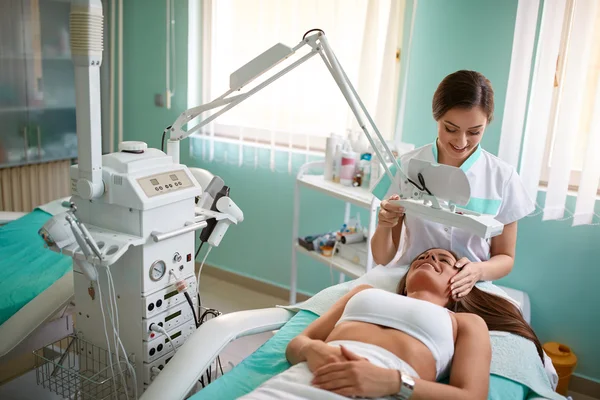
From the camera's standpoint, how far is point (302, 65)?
9.49 ft

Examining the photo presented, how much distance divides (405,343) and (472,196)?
590 millimetres

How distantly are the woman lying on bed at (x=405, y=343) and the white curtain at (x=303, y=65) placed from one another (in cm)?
117

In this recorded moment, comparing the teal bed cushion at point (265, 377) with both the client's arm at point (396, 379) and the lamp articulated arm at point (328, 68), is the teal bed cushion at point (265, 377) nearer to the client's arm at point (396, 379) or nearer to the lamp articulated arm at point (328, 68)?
the client's arm at point (396, 379)

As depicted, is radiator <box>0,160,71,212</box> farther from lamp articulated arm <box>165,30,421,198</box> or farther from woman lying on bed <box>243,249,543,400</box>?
woman lying on bed <box>243,249,543,400</box>

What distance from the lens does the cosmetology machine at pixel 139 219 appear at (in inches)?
56.8

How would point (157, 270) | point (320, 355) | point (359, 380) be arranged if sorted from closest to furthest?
point (359, 380) → point (320, 355) → point (157, 270)

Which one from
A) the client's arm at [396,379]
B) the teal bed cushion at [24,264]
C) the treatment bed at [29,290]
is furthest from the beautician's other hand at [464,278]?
the teal bed cushion at [24,264]

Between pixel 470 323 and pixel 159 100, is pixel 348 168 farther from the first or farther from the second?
pixel 159 100

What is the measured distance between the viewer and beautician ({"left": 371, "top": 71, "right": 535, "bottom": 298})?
1645 millimetres

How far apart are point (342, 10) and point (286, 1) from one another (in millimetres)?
331

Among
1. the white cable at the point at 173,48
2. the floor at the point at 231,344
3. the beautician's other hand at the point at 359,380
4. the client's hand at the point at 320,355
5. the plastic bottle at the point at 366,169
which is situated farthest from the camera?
the white cable at the point at 173,48

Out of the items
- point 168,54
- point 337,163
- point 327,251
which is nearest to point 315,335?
point 327,251

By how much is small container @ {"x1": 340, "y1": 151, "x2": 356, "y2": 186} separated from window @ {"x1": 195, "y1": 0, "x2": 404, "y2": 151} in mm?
193

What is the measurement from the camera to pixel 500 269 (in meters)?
1.79
